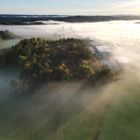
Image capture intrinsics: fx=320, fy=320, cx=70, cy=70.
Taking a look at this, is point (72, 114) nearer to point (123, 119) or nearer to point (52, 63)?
point (123, 119)

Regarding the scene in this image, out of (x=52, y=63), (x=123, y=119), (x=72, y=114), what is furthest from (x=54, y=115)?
(x=52, y=63)

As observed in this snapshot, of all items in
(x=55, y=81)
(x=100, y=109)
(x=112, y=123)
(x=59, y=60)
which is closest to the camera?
(x=112, y=123)

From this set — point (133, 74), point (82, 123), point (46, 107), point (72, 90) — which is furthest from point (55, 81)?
point (133, 74)

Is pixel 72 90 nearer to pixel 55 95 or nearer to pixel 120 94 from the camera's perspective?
pixel 55 95

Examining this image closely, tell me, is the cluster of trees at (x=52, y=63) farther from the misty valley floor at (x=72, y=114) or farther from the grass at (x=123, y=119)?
the grass at (x=123, y=119)

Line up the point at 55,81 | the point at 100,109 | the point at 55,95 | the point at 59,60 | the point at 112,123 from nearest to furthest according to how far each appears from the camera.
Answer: the point at 112,123 → the point at 100,109 → the point at 55,95 → the point at 55,81 → the point at 59,60

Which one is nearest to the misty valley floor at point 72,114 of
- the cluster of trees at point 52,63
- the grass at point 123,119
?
the grass at point 123,119

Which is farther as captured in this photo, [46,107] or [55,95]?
[55,95]

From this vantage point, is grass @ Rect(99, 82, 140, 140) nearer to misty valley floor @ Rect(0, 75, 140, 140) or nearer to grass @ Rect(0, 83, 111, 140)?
misty valley floor @ Rect(0, 75, 140, 140)

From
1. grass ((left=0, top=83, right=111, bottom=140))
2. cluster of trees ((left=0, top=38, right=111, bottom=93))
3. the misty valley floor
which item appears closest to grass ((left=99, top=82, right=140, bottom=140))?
the misty valley floor
